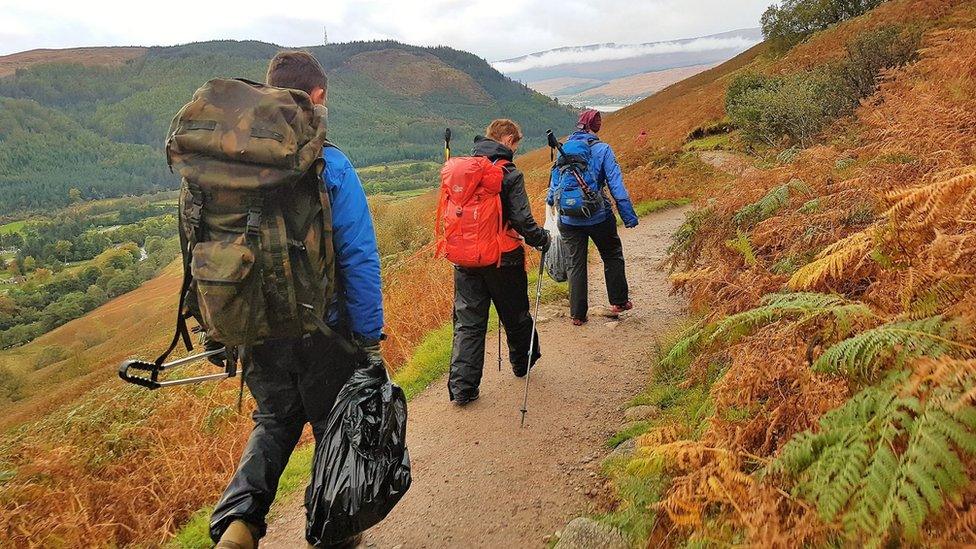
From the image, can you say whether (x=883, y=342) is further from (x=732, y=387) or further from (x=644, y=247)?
(x=644, y=247)

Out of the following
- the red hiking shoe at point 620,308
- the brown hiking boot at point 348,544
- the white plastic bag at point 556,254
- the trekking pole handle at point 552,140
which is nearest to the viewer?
the brown hiking boot at point 348,544

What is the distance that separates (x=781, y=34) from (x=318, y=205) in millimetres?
45175

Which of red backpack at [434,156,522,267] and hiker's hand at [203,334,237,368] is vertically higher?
red backpack at [434,156,522,267]

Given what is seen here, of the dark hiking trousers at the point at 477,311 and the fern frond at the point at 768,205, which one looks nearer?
the fern frond at the point at 768,205

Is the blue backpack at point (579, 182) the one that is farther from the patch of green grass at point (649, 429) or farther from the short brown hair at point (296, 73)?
the short brown hair at point (296, 73)

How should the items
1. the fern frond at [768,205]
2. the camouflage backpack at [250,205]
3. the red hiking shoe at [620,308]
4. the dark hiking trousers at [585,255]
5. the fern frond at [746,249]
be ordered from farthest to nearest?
1. the red hiking shoe at [620,308]
2. the dark hiking trousers at [585,255]
3. the fern frond at [768,205]
4. the fern frond at [746,249]
5. the camouflage backpack at [250,205]

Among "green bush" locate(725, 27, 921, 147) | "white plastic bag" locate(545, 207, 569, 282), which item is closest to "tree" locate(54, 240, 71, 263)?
"green bush" locate(725, 27, 921, 147)

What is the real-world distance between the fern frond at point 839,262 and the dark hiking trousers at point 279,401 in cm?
243

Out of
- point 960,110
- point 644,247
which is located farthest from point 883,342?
point 644,247

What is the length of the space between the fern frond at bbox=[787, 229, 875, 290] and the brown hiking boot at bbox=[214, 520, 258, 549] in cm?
304

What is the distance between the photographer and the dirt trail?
3.55 metres

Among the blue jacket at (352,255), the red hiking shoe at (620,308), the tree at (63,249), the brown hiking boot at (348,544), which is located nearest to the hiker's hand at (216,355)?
the blue jacket at (352,255)

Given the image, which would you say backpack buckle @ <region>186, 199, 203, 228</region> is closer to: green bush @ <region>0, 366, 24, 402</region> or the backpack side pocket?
the backpack side pocket

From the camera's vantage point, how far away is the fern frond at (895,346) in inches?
71.3
